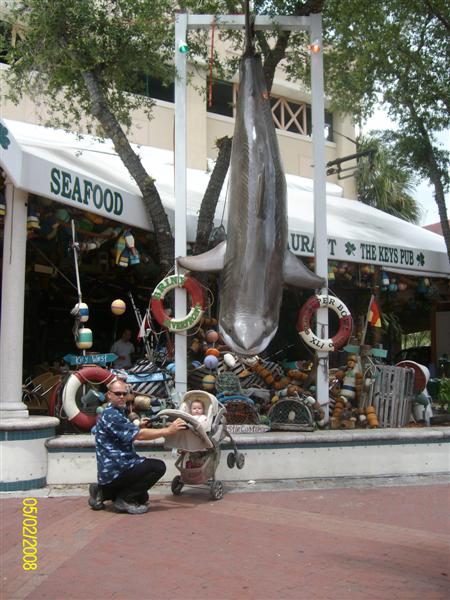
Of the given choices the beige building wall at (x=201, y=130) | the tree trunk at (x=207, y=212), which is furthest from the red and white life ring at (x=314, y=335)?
the beige building wall at (x=201, y=130)

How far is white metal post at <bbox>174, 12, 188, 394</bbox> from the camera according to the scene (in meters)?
9.10

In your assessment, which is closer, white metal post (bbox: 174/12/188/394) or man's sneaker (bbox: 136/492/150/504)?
man's sneaker (bbox: 136/492/150/504)

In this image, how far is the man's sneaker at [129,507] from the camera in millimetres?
6516

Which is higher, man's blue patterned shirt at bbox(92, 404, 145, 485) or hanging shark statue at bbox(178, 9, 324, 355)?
hanging shark statue at bbox(178, 9, 324, 355)

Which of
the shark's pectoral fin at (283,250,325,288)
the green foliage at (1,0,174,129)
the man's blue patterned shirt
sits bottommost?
the man's blue patterned shirt

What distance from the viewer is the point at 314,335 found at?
9641mm

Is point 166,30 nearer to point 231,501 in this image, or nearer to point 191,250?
point 191,250

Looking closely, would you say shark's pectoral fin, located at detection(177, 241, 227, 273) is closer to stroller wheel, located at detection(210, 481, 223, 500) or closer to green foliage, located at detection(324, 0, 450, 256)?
stroller wheel, located at detection(210, 481, 223, 500)

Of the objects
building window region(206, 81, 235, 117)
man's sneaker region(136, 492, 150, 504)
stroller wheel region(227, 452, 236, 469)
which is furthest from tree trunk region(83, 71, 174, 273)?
building window region(206, 81, 235, 117)

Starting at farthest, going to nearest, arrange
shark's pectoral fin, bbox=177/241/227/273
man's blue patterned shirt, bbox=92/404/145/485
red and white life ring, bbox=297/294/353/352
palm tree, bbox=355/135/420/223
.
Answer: palm tree, bbox=355/135/420/223
red and white life ring, bbox=297/294/353/352
shark's pectoral fin, bbox=177/241/227/273
man's blue patterned shirt, bbox=92/404/145/485

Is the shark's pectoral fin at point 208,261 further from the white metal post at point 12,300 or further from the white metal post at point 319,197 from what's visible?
the white metal post at point 12,300
